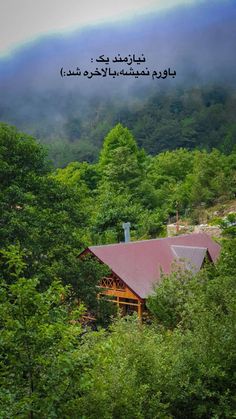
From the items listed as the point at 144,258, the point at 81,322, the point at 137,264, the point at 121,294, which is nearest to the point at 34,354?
the point at 81,322

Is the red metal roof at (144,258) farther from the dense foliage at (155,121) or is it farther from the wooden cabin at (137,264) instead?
the dense foliage at (155,121)

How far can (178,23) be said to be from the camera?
7000 centimetres

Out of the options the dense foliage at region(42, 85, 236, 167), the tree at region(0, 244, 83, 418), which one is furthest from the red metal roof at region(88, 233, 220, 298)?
the dense foliage at region(42, 85, 236, 167)

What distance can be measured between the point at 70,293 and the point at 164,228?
1888 centimetres

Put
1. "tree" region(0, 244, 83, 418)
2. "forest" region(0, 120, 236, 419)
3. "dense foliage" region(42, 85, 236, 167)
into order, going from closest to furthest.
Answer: "tree" region(0, 244, 83, 418), "forest" region(0, 120, 236, 419), "dense foliage" region(42, 85, 236, 167)

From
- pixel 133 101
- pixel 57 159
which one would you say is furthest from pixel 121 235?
pixel 133 101

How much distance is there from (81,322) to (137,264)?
529 centimetres

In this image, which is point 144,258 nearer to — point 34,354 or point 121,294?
point 121,294

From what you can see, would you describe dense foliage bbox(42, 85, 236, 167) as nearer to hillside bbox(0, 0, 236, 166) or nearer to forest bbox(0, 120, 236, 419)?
hillside bbox(0, 0, 236, 166)


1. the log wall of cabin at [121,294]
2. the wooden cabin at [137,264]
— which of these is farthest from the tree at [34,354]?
the log wall of cabin at [121,294]

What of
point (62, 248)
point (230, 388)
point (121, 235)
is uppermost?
point (121, 235)

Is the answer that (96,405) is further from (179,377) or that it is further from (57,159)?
(57,159)

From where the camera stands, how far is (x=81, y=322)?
14.5 metres

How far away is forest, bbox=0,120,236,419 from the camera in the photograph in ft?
16.3
